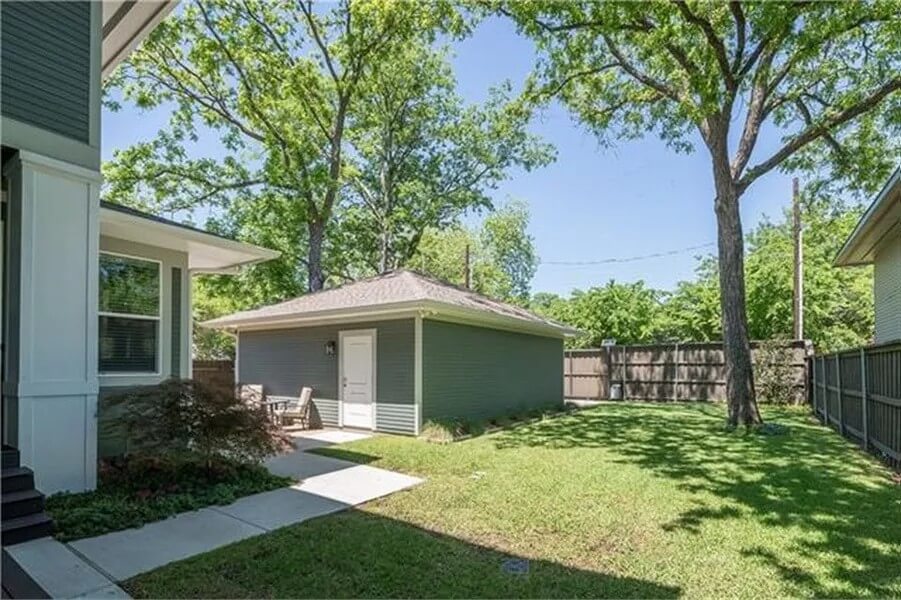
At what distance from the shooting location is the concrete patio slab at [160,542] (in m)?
3.86

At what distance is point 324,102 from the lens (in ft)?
63.7

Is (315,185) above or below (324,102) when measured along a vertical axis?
below

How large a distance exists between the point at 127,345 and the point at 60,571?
12.9ft

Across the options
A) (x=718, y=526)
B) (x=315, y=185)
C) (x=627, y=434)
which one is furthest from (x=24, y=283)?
(x=315, y=185)

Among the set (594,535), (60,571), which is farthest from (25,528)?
(594,535)

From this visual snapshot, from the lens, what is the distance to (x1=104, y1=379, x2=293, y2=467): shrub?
5.70 metres

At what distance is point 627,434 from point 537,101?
8111 mm

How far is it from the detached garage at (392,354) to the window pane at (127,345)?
3862 mm

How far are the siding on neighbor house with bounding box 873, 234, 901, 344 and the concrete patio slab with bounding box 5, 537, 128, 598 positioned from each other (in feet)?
39.8

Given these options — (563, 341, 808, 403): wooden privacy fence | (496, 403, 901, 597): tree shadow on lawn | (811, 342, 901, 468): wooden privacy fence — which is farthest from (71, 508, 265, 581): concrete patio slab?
(563, 341, 808, 403): wooden privacy fence

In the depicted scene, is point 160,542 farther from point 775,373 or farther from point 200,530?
point 775,373

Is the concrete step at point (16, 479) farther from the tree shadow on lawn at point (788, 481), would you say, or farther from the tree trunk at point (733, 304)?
the tree trunk at point (733, 304)

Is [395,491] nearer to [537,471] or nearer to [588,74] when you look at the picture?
[537,471]

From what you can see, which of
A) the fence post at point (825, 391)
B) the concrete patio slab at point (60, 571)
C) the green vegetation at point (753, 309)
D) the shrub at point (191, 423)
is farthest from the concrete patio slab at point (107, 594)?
the green vegetation at point (753, 309)
